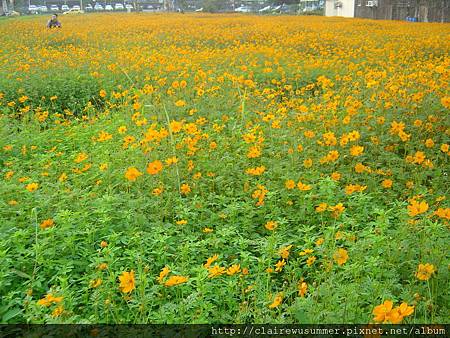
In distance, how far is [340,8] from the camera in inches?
1347

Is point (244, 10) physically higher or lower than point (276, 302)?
higher

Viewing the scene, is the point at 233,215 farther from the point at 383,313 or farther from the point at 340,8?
the point at 340,8

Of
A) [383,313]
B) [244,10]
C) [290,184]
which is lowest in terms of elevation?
[290,184]

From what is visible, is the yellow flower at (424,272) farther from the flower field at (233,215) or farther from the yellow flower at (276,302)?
the yellow flower at (276,302)

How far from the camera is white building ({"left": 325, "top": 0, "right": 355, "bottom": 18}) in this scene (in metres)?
32.3

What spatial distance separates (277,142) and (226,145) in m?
0.49

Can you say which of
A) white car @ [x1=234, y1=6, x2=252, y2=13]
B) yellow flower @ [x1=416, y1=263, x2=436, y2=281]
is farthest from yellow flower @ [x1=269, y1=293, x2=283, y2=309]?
white car @ [x1=234, y1=6, x2=252, y2=13]

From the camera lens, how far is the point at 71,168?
3990 mm

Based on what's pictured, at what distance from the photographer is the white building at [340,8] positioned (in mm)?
32309

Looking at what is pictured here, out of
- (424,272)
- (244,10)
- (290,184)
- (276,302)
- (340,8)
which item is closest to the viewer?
(276,302)

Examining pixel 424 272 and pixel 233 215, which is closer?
pixel 424 272

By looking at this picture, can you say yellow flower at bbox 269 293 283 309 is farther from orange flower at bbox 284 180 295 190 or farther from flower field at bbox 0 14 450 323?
orange flower at bbox 284 180 295 190

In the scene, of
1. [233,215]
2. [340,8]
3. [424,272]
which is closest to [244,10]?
[340,8]

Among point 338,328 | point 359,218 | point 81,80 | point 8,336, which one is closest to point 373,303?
point 338,328
